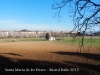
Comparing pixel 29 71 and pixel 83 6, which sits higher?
pixel 83 6

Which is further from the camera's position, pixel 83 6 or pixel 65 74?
pixel 65 74

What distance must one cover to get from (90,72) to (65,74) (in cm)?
170

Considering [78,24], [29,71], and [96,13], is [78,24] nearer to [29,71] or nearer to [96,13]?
[96,13]

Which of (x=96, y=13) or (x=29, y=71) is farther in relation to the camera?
(x=29, y=71)

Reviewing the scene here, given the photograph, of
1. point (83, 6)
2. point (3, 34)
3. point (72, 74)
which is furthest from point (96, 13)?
point (3, 34)

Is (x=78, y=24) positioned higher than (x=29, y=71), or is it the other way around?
(x=78, y=24)

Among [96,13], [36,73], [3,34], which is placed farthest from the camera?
[3,34]

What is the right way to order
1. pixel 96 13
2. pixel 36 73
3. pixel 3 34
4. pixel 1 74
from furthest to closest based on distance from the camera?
pixel 3 34 < pixel 36 73 < pixel 1 74 < pixel 96 13

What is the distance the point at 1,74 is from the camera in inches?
379

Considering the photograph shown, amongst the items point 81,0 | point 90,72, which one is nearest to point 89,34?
point 81,0

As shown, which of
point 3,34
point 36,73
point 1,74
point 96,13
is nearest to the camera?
point 96,13

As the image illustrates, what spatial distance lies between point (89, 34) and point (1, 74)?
5.25 metres

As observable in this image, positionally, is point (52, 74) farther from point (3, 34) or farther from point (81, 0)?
point (3, 34)

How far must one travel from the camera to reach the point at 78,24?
6996 mm
